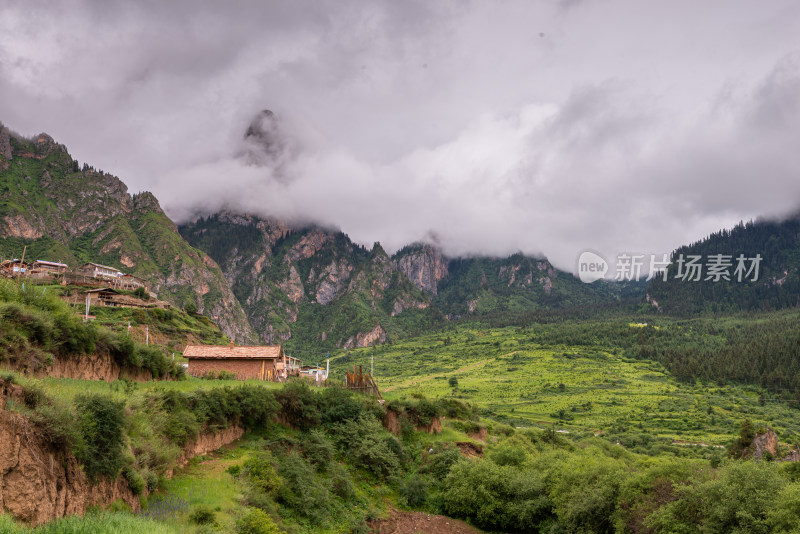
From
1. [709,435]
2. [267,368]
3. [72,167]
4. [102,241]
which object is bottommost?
[709,435]

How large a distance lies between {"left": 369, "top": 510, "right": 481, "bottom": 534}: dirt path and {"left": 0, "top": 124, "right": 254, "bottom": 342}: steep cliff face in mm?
136552

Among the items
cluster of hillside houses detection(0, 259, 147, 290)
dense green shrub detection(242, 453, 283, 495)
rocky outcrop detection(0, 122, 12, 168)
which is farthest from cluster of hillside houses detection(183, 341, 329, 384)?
rocky outcrop detection(0, 122, 12, 168)

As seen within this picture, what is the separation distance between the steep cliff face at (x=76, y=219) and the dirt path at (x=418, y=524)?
137 meters

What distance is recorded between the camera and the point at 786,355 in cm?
12544

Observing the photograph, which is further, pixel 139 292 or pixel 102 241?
pixel 102 241

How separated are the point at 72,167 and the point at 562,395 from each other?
632 feet

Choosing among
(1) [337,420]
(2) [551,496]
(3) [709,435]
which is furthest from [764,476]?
(3) [709,435]

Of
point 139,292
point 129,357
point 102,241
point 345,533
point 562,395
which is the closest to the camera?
point 129,357

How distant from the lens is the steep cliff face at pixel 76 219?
477 feet

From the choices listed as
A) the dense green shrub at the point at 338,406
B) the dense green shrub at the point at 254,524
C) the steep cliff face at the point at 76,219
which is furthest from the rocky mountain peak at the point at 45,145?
the dense green shrub at the point at 254,524

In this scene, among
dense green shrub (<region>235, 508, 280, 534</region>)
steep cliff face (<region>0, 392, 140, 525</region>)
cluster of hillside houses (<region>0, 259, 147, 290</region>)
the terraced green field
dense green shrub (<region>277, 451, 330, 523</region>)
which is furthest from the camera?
the terraced green field

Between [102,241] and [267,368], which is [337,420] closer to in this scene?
[267,368]

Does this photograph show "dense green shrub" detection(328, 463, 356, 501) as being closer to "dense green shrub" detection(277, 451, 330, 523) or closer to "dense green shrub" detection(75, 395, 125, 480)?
"dense green shrub" detection(277, 451, 330, 523)

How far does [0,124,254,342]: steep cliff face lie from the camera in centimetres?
14550
